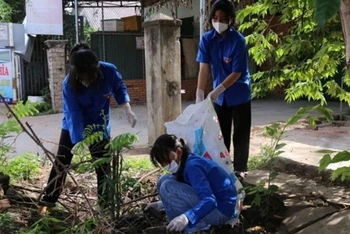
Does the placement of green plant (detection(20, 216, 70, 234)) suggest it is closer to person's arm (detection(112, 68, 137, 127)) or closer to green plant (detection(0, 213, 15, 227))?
green plant (detection(0, 213, 15, 227))

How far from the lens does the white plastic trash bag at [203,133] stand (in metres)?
2.97

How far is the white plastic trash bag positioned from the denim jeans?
0.32 meters

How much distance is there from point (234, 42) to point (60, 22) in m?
10.1

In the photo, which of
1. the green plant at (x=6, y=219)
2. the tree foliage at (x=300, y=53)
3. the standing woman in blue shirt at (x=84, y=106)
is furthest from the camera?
the tree foliage at (x=300, y=53)

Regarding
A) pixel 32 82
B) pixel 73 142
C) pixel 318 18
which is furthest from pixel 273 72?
pixel 32 82

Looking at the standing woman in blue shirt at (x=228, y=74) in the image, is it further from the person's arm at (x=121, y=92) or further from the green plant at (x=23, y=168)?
the green plant at (x=23, y=168)

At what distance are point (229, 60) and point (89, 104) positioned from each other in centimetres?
114

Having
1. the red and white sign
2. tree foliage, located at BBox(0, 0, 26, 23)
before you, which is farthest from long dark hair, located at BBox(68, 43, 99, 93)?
tree foliage, located at BBox(0, 0, 26, 23)

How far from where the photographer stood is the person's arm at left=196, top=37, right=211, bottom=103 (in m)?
3.61

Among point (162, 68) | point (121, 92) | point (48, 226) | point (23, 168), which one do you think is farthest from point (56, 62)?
point (48, 226)

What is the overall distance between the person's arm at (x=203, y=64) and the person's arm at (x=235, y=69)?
282mm

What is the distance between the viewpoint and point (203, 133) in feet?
9.82

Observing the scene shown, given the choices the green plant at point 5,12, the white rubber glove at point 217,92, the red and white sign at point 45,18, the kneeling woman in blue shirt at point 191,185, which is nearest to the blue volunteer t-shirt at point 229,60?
the white rubber glove at point 217,92

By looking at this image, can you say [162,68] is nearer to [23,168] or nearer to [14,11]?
[23,168]
